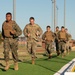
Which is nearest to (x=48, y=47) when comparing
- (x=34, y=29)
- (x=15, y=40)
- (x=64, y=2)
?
(x=34, y=29)

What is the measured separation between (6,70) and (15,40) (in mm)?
1074

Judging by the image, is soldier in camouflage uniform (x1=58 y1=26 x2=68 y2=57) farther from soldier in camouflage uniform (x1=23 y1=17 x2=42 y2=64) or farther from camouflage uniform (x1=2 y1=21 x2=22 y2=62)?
camouflage uniform (x1=2 y1=21 x2=22 y2=62)

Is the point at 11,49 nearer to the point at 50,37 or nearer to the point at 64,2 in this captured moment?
the point at 50,37

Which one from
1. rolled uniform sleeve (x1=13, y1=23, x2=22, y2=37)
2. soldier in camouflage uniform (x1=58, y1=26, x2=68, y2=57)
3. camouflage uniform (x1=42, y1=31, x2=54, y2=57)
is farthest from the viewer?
soldier in camouflage uniform (x1=58, y1=26, x2=68, y2=57)

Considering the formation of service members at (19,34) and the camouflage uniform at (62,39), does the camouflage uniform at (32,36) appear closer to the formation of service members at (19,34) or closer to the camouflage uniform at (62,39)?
the formation of service members at (19,34)

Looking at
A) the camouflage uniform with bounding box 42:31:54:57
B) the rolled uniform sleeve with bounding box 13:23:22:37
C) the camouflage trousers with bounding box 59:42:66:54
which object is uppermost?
the rolled uniform sleeve with bounding box 13:23:22:37

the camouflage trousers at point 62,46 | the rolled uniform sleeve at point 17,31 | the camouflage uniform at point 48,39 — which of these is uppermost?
the rolled uniform sleeve at point 17,31

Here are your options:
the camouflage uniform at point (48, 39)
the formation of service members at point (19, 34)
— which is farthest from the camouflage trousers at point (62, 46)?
the camouflage uniform at point (48, 39)

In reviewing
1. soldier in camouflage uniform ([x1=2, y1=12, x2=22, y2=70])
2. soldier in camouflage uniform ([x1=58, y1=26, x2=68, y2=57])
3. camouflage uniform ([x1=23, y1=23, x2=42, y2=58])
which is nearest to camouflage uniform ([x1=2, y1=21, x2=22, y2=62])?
soldier in camouflage uniform ([x1=2, y1=12, x2=22, y2=70])

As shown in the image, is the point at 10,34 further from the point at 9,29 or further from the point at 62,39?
the point at 62,39

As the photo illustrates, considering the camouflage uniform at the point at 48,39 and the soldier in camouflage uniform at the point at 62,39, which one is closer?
the camouflage uniform at the point at 48,39

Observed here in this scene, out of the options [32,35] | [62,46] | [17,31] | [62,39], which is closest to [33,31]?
[32,35]

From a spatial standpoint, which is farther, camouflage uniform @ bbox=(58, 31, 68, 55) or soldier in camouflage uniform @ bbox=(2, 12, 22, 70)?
camouflage uniform @ bbox=(58, 31, 68, 55)

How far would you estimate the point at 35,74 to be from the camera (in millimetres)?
10586
